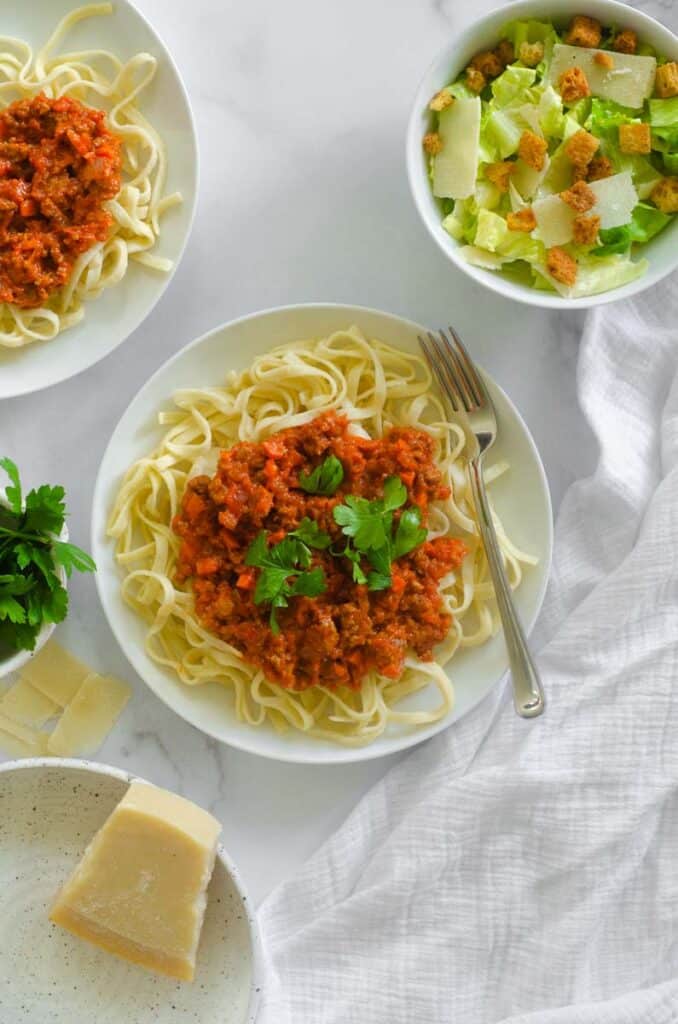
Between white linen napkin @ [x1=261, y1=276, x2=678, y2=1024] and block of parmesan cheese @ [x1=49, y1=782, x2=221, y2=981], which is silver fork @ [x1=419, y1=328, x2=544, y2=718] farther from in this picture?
block of parmesan cheese @ [x1=49, y1=782, x2=221, y2=981]

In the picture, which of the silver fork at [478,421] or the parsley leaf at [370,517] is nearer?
the parsley leaf at [370,517]

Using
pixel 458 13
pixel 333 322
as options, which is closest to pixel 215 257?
pixel 333 322

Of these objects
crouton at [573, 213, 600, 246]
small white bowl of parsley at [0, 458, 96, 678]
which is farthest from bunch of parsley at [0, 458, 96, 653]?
crouton at [573, 213, 600, 246]

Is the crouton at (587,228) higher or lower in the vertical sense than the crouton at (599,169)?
lower

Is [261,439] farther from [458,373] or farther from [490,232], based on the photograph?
[490,232]

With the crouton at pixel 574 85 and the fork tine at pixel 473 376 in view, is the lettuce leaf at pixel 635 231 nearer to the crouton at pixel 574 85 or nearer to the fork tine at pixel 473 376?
the crouton at pixel 574 85

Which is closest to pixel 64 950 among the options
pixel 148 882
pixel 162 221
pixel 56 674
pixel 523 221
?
pixel 148 882

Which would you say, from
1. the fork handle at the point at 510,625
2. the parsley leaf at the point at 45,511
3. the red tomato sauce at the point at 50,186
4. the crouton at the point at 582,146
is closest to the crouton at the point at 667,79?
the crouton at the point at 582,146
